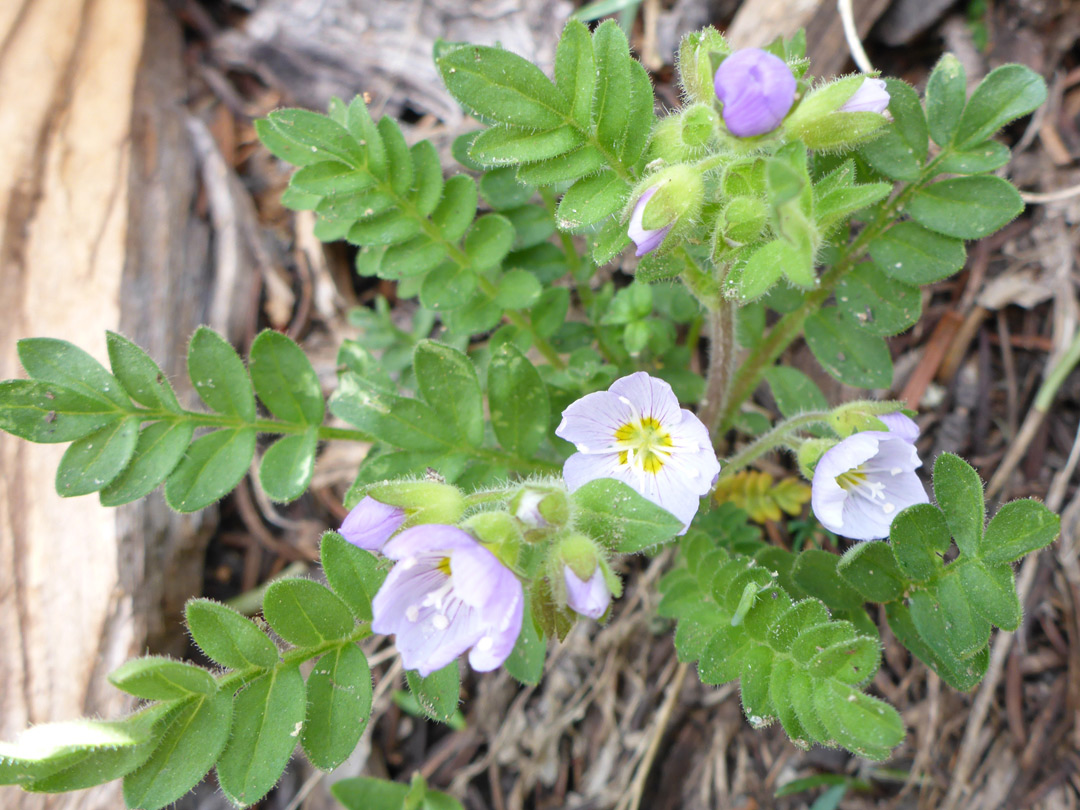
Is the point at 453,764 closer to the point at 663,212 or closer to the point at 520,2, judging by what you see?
the point at 663,212

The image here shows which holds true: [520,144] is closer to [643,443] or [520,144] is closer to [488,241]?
[488,241]

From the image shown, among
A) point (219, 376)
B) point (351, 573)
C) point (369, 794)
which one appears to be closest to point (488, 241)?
point (219, 376)

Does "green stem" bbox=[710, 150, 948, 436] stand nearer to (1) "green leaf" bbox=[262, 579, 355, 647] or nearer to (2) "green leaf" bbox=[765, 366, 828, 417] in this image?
(2) "green leaf" bbox=[765, 366, 828, 417]

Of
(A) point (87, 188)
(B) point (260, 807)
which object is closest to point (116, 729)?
(B) point (260, 807)

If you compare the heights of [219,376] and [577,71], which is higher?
[577,71]

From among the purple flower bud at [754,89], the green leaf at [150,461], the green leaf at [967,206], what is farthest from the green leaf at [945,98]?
the green leaf at [150,461]

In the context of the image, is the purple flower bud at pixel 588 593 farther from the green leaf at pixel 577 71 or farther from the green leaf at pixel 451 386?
the green leaf at pixel 577 71
